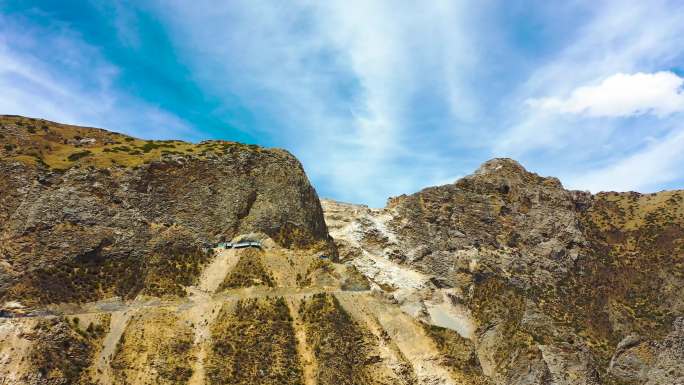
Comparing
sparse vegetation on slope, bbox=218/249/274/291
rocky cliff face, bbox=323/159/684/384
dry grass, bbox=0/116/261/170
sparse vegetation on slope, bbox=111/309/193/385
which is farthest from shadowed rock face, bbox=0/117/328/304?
rocky cliff face, bbox=323/159/684/384

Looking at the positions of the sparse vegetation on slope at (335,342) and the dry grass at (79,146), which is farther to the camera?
the dry grass at (79,146)

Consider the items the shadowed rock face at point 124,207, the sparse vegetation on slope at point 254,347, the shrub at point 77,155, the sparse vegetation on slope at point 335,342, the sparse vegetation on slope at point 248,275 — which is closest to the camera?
the sparse vegetation on slope at point 254,347

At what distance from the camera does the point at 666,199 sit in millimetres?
169500

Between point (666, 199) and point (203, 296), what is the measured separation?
13808cm

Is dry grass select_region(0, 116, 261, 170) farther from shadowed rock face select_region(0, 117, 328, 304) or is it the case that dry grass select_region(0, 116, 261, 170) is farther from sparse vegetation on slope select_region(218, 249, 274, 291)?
sparse vegetation on slope select_region(218, 249, 274, 291)

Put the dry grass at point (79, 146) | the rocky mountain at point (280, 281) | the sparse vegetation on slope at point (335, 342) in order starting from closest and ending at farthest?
the rocky mountain at point (280, 281), the sparse vegetation on slope at point (335, 342), the dry grass at point (79, 146)

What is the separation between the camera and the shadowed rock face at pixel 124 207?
281ft

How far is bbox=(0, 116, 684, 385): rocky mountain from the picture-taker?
7888 centimetres

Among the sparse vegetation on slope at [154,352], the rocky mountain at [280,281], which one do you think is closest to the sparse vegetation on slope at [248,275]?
the rocky mountain at [280,281]

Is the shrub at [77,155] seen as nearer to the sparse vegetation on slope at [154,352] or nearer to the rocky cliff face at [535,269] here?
the sparse vegetation on slope at [154,352]

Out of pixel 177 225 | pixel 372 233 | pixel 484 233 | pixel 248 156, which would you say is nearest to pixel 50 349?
pixel 177 225

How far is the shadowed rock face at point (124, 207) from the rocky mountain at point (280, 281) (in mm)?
277

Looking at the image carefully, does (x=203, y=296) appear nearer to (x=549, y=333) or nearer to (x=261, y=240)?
(x=261, y=240)

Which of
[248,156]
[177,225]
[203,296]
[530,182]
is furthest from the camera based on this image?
[530,182]
